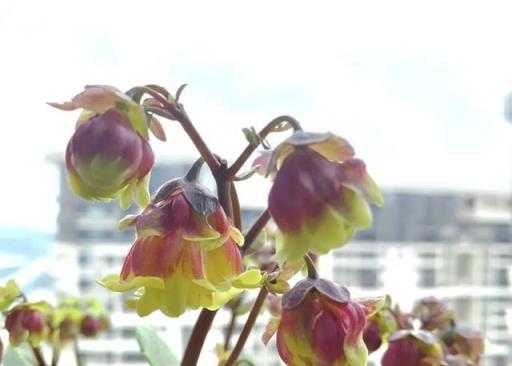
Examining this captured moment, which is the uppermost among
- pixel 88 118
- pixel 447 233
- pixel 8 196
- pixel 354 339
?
pixel 88 118

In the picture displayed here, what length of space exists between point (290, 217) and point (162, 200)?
7 centimetres

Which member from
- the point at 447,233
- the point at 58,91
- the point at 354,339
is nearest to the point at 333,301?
the point at 354,339

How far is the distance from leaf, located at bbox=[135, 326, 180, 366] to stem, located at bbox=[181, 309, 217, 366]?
8 centimetres

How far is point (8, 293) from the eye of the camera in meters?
0.53

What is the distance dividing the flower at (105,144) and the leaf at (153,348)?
0.56 feet

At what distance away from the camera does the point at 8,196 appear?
1340mm

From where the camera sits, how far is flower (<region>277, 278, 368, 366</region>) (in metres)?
0.37

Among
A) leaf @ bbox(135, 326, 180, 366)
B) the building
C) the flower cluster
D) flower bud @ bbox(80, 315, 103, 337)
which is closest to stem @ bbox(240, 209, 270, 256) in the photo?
the flower cluster

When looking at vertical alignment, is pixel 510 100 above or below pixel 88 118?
below

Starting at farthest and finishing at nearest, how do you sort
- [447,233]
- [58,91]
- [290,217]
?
1. [447,233]
2. [58,91]
3. [290,217]

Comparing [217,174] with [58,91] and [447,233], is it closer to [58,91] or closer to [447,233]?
[58,91]

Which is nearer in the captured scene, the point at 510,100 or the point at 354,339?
the point at 354,339

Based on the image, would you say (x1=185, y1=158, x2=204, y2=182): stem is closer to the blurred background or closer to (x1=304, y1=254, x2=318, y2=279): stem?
(x1=304, y1=254, x2=318, y2=279): stem

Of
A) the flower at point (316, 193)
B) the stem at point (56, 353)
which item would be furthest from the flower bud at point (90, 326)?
the flower at point (316, 193)
